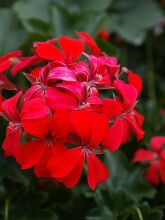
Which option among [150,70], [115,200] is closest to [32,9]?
[150,70]

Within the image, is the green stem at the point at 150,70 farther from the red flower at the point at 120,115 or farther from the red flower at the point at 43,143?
the red flower at the point at 43,143

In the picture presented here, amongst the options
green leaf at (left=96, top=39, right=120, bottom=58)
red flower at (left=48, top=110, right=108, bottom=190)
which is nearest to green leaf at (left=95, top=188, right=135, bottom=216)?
red flower at (left=48, top=110, right=108, bottom=190)

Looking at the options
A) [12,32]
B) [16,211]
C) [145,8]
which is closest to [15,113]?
[16,211]

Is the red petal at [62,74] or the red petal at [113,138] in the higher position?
the red petal at [62,74]

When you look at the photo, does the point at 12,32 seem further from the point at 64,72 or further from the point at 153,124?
the point at 64,72

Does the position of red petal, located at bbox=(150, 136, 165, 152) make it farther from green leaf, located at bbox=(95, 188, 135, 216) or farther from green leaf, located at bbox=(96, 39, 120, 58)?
green leaf, located at bbox=(96, 39, 120, 58)

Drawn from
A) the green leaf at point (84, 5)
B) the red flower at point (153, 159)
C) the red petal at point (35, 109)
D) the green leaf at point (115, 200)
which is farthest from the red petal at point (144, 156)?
the green leaf at point (84, 5)

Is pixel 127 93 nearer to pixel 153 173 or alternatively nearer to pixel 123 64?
pixel 153 173
